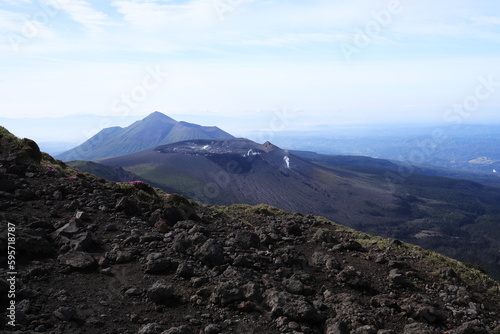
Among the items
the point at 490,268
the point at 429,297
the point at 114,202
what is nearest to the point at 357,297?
the point at 429,297

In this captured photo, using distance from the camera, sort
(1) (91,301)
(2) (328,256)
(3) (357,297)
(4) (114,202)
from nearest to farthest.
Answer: (1) (91,301)
(3) (357,297)
(2) (328,256)
(4) (114,202)

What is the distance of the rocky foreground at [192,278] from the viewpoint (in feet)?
26.0

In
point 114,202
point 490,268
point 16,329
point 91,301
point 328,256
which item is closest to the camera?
point 16,329

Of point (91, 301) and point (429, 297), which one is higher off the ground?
point (91, 301)

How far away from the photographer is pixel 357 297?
31.7 feet

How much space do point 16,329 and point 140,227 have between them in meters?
6.08

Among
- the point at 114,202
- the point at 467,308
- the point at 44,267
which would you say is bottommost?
the point at 467,308

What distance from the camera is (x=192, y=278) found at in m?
9.51

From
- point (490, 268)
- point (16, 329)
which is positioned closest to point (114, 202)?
point (16, 329)

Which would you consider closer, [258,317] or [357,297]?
[258,317]

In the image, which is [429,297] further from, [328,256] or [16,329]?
[16,329]

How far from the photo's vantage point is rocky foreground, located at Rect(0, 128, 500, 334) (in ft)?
26.0

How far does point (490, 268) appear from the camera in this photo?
385 feet

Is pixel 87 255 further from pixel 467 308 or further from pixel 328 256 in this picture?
pixel 467 308
